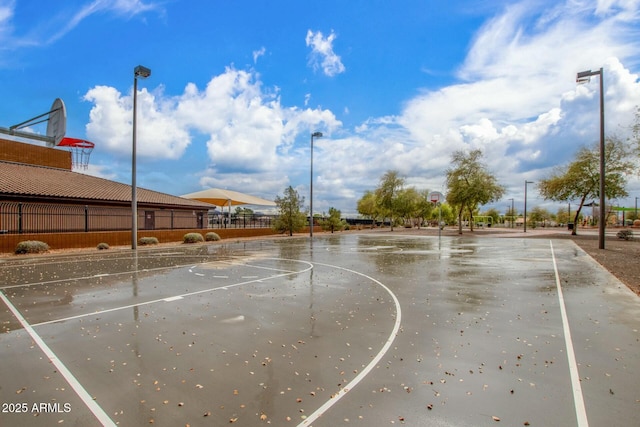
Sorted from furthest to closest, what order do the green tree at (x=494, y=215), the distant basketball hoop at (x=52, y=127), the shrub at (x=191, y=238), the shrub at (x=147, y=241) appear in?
the green tree at (x=494, y=215) < the shrub at (x=191, y=238) < the shrub at (x=147, y=241) < the distant basketball hoop at (x=52, y=127)

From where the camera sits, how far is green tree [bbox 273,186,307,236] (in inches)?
1330

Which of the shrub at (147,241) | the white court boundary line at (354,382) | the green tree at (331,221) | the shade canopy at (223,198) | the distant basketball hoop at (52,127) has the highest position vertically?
the distant basketball hoop at (52,127)

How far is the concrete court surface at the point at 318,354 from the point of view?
11.2 ft

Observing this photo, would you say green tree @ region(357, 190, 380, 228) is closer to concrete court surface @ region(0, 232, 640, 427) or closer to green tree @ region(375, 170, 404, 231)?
green tree @ region(375, 170, 404, 231)

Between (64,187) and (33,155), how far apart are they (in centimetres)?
700

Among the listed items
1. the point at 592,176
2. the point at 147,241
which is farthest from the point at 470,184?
the point at 147,241

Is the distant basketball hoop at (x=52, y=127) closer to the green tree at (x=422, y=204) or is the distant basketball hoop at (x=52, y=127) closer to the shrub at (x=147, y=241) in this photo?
the shrub at (x=147, y=241)

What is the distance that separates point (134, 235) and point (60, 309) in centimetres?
1374

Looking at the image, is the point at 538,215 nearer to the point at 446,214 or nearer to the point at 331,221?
the point at 446,214

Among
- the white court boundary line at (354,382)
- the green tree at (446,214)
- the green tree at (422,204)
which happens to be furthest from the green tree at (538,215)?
the white court boundary line at (354,382)

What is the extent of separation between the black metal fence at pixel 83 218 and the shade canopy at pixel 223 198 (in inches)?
64.0

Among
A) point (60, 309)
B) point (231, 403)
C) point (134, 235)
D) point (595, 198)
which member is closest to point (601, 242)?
point (595, 198)

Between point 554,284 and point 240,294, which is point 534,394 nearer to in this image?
point 240,294

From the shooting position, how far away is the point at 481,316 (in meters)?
6.68
